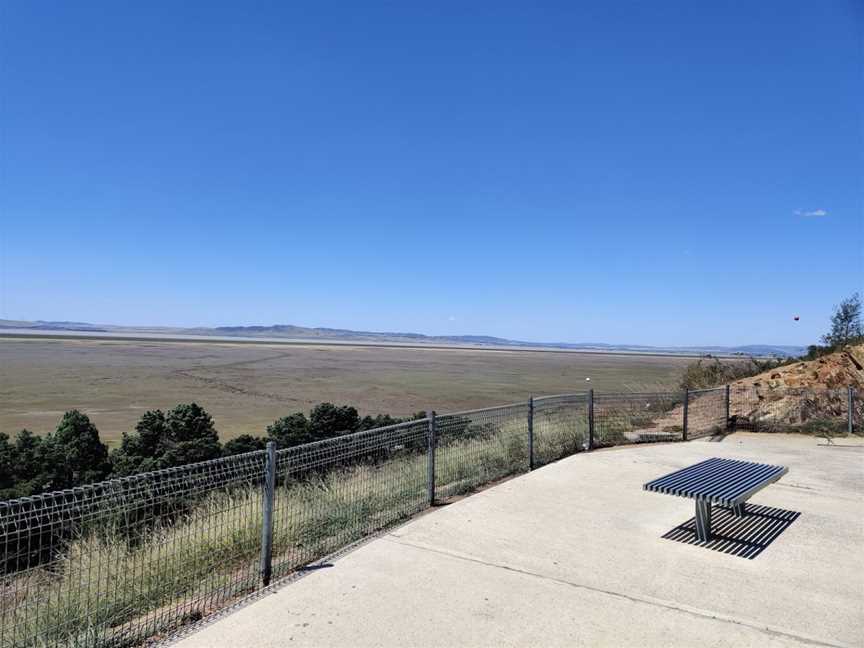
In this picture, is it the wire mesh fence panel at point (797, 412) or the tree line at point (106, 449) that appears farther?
the wire mesh fence panel at point (797, 412)

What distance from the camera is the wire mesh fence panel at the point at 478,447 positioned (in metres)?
7.86

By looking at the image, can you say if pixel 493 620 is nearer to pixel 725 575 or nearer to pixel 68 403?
pixel 725 575

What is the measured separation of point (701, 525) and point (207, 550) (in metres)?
4.62

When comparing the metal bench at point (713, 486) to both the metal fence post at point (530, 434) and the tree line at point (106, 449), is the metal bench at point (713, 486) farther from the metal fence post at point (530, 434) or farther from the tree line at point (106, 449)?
the tree line at point (106, 449)

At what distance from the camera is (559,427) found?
10.3 meters

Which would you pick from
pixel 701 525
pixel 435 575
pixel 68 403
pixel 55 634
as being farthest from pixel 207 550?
pixel 68 403

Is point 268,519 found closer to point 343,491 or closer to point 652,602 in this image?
point 343,491

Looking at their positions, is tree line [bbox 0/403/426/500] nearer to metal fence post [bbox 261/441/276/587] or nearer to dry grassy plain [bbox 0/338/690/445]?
metal fence post [bbox 261/441/276/587]

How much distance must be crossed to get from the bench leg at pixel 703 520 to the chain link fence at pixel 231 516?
2846 mm

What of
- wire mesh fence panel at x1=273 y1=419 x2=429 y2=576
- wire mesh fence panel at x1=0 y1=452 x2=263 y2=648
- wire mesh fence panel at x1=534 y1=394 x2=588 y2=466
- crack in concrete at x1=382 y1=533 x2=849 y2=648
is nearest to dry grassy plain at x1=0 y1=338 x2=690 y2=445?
wire mesh fence panel at x1=534 y1=394 x2=588 y2=466

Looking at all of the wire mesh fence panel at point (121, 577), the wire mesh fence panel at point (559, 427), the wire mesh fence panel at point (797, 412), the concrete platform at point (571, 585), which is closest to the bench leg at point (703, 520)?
the concrete platform at point (571, 585)

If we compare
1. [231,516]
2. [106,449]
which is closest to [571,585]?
[231,516]

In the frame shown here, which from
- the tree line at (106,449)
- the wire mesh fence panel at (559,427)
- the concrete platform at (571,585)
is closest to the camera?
the concrete platform at (571,585)

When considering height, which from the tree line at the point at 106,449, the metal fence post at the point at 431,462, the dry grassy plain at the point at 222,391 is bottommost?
the dry grassy plain at the point at 222,391
